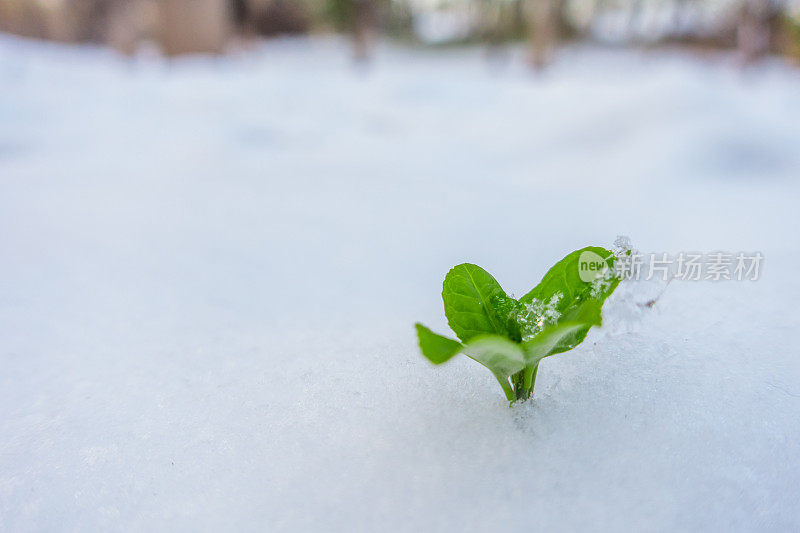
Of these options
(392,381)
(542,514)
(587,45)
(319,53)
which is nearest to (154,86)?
(392,381)

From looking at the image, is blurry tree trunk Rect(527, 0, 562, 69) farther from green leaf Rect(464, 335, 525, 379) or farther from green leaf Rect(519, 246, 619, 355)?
green leaf Rect(464, 335, 525, 379)

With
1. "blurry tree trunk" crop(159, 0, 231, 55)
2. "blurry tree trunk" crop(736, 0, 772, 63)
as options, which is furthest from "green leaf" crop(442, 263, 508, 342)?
"blurry tree trunk" crop(736, 0, 772, 63)

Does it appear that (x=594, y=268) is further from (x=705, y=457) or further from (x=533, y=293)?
(x=705, y=457)

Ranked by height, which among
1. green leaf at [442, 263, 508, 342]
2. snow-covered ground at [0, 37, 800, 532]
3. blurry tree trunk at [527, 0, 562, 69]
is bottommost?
snow-covered ground at [0, 37, 800, 532]

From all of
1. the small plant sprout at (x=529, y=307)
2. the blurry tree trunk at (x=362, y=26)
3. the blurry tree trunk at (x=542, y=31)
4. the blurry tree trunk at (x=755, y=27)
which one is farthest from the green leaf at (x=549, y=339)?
the blurry tree trunk at (x=362, y=26)

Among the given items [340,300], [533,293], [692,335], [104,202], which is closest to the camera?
[533,293]

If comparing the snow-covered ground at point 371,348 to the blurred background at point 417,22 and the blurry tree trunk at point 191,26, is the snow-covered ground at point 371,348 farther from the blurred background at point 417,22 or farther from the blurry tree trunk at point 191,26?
the blurred background at point 417,22
